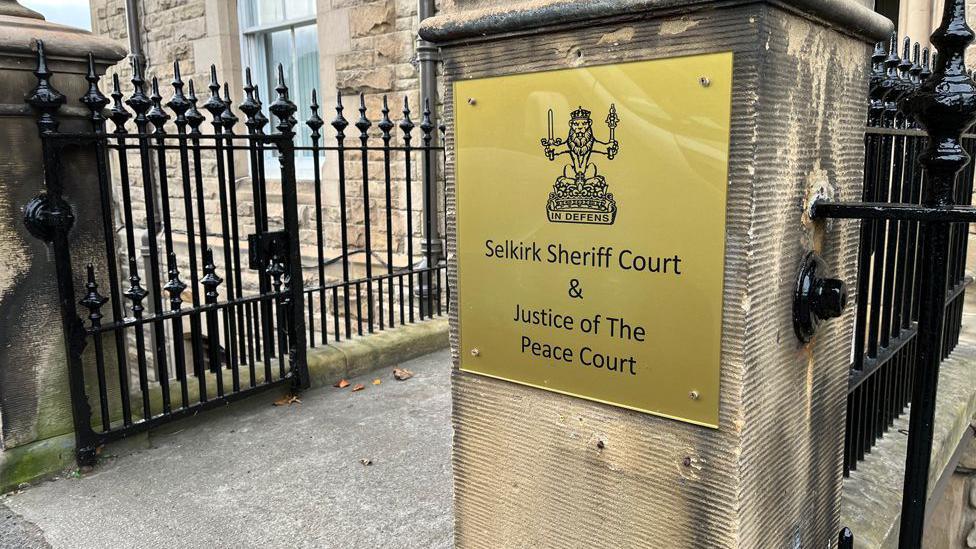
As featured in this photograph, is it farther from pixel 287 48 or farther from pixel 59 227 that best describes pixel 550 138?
pixel 287 48

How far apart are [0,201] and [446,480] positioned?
2.16 meters

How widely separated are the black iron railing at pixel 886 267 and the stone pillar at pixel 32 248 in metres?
3.04

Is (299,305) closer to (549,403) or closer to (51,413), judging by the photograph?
(51,413)

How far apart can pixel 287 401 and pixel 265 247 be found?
0.91 m

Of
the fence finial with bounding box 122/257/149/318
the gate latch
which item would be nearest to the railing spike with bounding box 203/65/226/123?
the gate latch

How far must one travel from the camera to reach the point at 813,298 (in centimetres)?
149

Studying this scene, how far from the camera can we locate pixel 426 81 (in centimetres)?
602

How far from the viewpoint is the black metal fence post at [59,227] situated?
111 inches

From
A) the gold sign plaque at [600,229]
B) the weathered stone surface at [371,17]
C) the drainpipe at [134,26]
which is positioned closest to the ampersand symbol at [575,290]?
the gold sign plaque at [600,229]

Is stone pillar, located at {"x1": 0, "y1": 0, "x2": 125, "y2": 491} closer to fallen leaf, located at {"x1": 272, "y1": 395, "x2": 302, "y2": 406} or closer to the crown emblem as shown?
fallen leaf, located at {"x1": 272, "y1": 395, "x2": 302, "y2": 406}

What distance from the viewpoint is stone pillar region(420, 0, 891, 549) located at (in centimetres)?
131

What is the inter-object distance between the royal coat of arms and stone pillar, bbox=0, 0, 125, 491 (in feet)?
7.97

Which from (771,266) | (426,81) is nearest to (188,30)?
(426,81)

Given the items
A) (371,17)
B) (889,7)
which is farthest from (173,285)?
(889,7)
